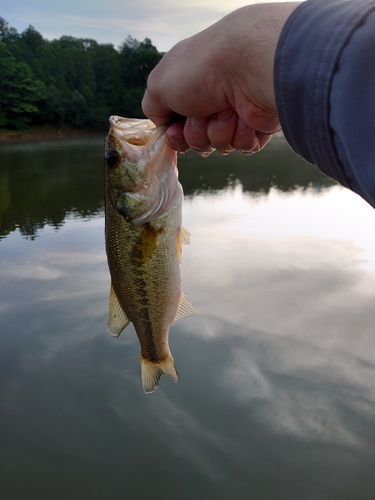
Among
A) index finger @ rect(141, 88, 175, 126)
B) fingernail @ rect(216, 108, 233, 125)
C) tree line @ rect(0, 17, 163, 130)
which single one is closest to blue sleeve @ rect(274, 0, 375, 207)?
fingernail @ rect(216, 108, 233, 125)

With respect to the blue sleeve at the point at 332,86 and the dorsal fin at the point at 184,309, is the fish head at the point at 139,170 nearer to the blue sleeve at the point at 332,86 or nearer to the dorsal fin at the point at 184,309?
the dorsal fin at the point at 184,309

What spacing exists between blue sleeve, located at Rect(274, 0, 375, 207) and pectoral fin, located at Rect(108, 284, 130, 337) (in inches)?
54.4

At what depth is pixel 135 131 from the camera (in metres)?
2.12

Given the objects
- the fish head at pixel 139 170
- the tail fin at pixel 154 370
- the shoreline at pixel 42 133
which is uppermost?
the fish head at pixel 139 170

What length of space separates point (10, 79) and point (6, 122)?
5.88 metres

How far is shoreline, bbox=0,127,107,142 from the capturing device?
A: 1551 inches

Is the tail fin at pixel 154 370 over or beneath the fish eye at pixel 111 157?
beneath

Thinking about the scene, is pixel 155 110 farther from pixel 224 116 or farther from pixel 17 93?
pixel 17 93

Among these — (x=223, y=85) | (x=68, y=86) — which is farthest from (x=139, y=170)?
(x=68, y=86)

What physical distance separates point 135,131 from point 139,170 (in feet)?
0.62

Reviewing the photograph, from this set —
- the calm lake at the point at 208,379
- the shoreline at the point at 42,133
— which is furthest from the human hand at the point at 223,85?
the shoreline at the point at 42,133

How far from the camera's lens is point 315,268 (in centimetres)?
702

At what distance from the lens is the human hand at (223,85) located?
149 centimetres

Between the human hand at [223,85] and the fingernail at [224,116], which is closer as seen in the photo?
the human hand at [223,85]
